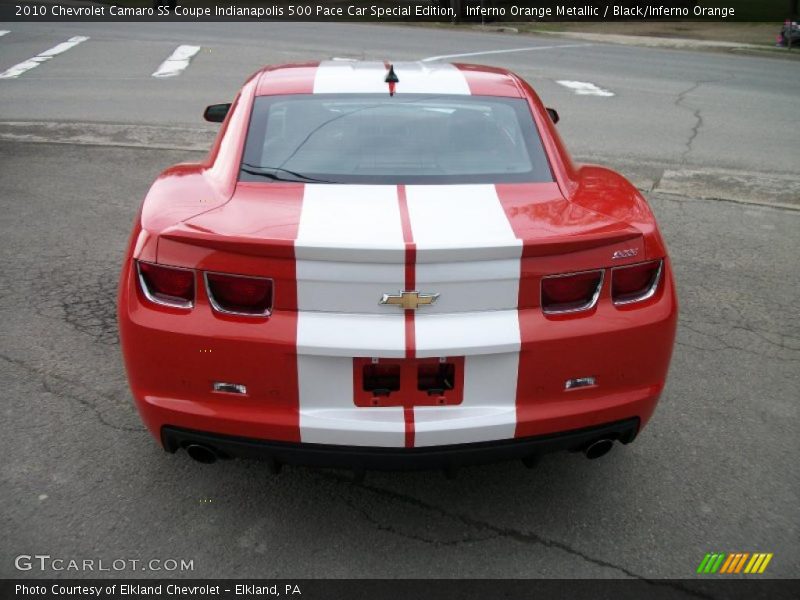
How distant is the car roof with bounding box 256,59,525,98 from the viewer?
3.52m

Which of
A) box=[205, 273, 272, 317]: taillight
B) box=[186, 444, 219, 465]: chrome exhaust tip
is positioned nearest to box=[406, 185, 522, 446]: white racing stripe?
box=[205, 273, 272, 317]: taillight

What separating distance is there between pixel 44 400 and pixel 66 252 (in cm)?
212

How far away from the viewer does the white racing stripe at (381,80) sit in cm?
353

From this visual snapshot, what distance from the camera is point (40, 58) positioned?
15258 millimetres

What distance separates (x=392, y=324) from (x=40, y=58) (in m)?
15.4

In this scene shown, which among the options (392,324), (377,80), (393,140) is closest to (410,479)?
(392,324)

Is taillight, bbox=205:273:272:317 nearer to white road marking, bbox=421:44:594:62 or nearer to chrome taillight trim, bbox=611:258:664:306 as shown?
chrome taillight trim, bbox=611:258:664:306

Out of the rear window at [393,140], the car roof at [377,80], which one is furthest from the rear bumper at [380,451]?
the car roof at [377,80]

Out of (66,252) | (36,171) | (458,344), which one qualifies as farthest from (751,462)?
(36,171)

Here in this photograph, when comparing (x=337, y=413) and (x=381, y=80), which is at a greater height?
(x=381, y=80)

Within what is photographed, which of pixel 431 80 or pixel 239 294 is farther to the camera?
pixel 431 80

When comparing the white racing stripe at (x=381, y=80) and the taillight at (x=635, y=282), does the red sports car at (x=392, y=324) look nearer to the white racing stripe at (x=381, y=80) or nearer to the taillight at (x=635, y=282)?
the taillight at (x=635, y=282)

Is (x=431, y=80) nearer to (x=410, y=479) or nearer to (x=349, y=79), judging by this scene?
(x=349, y=79)

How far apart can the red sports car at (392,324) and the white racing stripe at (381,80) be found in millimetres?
860
